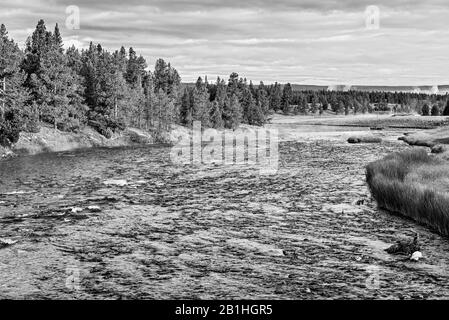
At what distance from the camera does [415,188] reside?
91.2 ft

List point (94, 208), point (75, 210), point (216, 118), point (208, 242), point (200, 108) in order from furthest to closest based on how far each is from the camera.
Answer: point (216, 118)
point (200, 108)
point (94, 208)
point (75, 210)
point (208, 242)

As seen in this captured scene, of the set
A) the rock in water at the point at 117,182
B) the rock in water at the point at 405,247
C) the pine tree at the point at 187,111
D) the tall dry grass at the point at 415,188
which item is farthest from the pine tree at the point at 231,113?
the rock in water at the point at 405,247

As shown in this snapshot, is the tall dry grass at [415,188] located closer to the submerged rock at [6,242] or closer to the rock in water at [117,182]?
the rock in water at [117,182]

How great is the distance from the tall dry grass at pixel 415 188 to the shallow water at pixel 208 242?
0.94 meters

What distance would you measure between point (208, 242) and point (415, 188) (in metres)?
12.9

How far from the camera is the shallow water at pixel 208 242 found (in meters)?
16.8

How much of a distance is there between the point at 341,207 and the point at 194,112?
311 feet

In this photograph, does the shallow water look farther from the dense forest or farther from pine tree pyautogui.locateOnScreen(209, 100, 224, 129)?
pine tree pyautogui.locateOnScreen(209, 100, 224, 129)

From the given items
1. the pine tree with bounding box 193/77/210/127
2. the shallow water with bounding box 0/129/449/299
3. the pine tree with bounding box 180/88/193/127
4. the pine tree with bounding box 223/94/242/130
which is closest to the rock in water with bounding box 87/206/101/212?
the shallow water with bounding box 0/129/449/299

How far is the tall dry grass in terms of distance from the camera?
24344mm

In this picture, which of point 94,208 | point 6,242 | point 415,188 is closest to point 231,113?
point 94,208

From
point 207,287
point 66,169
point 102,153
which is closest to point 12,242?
point 207,287

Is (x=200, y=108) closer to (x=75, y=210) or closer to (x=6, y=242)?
(x=75, y=210)
